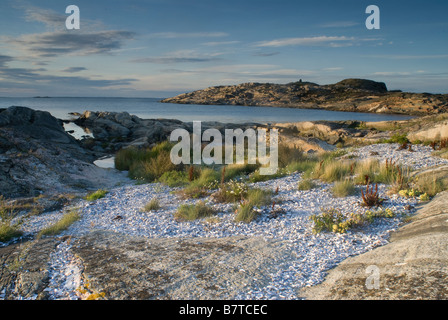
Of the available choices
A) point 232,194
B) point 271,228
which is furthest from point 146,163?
point 271,228

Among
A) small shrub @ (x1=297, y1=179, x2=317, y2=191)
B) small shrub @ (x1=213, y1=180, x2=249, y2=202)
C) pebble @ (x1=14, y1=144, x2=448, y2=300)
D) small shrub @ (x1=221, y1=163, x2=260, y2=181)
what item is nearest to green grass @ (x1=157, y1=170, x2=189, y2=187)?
pebble @ (x1=14, y1=144, x2=448, y2=300)

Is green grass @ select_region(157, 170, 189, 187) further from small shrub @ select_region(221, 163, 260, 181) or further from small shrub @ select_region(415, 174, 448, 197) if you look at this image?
small shrub @ select_region(415, 174, 448, 197)

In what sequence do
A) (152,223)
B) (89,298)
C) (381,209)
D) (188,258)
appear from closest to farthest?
(89,298), (188,258), (381,209), (152,223)

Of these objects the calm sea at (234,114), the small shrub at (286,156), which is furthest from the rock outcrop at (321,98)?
the small shrub at (286,156)

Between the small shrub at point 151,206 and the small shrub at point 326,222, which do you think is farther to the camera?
the small shrub at point 151,206

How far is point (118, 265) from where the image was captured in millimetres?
4371

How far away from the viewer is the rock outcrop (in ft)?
187

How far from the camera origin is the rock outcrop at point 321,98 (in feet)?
187

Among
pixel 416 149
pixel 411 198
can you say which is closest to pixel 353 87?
pixel 416 149

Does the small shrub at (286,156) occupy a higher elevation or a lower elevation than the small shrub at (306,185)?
higher

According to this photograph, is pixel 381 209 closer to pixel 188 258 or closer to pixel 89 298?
pixel 188 258

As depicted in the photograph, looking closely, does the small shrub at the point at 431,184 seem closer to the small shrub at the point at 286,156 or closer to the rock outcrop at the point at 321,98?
the small shrub at the point at 286,156

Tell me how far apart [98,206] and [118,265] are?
13.2 ft

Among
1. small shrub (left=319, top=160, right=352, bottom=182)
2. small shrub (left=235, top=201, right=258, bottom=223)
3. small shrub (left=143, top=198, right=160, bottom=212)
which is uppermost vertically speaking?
small shrub (left=319, top=160, right=352, bottom=182)
